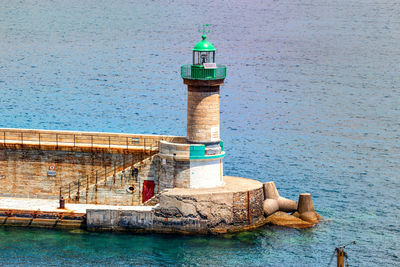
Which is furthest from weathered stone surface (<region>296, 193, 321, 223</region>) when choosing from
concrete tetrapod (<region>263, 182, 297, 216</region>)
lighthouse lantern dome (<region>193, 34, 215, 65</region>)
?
lighthouse lantern dome (<region>193, 34, 215, 65</region>)

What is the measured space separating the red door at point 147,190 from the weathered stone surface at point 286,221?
7.38 metres

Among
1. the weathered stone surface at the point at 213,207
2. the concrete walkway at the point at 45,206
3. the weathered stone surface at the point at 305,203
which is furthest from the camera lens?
the weathered stone surface at the point at 305,203

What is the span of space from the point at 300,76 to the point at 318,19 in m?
62.2

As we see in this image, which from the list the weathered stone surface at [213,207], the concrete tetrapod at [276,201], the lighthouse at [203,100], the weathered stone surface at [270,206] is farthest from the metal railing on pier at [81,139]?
the weathered stone surface at [270,206]

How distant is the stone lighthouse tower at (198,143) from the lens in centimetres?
5059

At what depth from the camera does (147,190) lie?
51.8 meters

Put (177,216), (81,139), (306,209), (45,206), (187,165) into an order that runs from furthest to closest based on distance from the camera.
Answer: (81,139), (306,209), (45,206), (187,165), (177,216)

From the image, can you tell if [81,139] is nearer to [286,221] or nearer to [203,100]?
[203,100]

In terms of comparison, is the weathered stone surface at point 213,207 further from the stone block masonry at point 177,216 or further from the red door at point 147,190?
the red door at point 147,190

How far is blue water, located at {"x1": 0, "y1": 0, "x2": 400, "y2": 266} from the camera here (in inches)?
1886

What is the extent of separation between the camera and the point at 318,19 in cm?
17275

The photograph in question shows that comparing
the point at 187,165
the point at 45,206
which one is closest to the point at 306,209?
the point at 187,165

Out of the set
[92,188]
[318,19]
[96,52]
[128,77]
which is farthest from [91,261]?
[318,19]

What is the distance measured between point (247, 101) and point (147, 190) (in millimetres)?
46772
